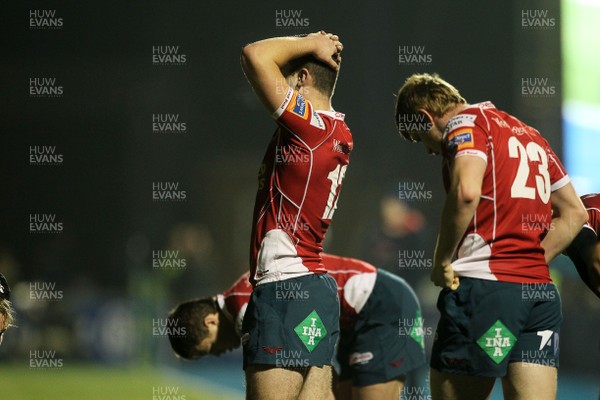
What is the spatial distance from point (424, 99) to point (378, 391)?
168cm

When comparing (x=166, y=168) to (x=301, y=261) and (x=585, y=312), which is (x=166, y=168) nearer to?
(x=585, y=312)

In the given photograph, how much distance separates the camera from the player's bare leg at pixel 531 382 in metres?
2.91

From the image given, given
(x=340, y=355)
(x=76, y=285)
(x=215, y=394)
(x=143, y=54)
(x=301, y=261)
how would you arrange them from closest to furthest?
1. (x=301, y=261)
2. (x=340, y=355)
3. (x=215, y=394)
4. (x=143, y=54)
5. (x=76, y=285)

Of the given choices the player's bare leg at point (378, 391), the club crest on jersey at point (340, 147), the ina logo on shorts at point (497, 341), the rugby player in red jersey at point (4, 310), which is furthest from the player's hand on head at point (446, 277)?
the rugby player in red jersey at point (4, 310)

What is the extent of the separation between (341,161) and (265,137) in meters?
7.50

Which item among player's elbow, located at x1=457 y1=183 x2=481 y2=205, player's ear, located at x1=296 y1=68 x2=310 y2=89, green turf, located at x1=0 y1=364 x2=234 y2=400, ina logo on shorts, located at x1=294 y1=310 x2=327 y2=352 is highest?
player's ear, located at x1=296 y1=68 x2=310 y2=89

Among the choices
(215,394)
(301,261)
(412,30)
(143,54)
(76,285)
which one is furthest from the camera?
(76,285)

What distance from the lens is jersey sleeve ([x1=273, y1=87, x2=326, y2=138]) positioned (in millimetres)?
2748

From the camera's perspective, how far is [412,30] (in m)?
8.41

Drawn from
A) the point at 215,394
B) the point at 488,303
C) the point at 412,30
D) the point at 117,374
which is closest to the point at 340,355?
the point at 488,303

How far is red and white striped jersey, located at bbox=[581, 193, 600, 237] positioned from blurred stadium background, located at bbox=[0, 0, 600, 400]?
395 cm

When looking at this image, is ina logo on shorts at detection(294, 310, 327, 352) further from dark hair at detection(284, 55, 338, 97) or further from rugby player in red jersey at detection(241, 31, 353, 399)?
dark hair at detection(284, 55, 338, 97)

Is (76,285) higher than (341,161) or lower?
lower

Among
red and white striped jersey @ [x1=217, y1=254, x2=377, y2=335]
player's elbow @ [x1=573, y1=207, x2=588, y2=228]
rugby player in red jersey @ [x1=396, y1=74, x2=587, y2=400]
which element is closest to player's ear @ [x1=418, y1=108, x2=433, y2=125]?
rugby player in red jersey @ [x1=396, y1=74, x2=587, y2=400]
